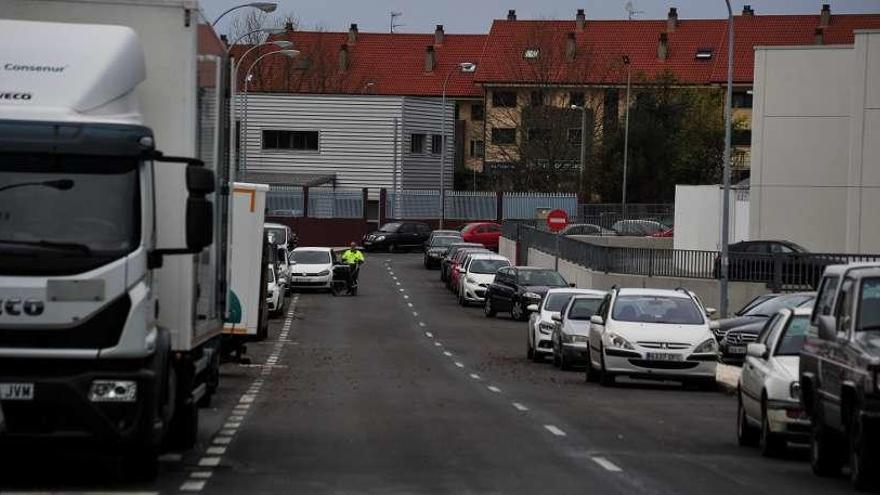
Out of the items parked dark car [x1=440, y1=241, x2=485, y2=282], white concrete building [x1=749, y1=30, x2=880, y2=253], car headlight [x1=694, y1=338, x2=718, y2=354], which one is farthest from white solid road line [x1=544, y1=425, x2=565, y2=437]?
parked dark car [x1=440, y1=241, x2=485, y2=282]

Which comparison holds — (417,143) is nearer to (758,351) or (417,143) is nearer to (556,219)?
(556,219)

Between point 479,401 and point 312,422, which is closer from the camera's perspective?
point 312,422

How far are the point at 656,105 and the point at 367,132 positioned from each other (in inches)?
627

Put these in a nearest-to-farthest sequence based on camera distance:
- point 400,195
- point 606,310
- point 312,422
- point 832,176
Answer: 1. point 312,422
2. point 606,310
3. point 832,176
4. point 400,195

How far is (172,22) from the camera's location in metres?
14.4

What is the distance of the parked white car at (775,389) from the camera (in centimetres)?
1752

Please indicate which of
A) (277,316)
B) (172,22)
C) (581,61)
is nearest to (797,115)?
(277,316)

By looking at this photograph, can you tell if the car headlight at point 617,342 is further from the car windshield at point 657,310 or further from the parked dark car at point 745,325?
the parked dark car at point 745,325

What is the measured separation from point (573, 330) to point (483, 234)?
51983mm

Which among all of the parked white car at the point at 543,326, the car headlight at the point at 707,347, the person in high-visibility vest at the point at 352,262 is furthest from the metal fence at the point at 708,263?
the car headlight at the point at 707,347

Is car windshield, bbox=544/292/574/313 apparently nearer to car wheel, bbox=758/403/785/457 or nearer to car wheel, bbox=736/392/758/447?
car wheel, bbox=736/392/758/447

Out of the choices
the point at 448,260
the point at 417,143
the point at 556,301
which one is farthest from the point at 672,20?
the point at 556,301

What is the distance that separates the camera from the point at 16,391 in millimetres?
13000

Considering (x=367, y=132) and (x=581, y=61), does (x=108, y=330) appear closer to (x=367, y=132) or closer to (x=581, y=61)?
(x=367, y=132)
